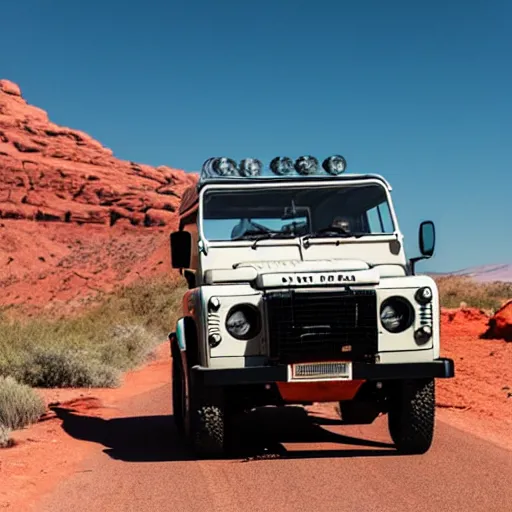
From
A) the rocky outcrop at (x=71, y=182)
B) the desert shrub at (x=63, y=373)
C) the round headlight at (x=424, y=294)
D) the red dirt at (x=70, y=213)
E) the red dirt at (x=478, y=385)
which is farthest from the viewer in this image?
the rocky outcrop at (x=71, y=182)

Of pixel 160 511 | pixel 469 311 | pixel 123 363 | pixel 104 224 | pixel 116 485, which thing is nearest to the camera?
pixel 160 511

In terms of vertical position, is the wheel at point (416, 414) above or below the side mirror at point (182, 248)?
below

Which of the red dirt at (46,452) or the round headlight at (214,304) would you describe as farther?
the round headlight at (214,304)

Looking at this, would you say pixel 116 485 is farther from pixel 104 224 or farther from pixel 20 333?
pixel 104 224

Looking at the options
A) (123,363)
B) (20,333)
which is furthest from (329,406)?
(20,333)

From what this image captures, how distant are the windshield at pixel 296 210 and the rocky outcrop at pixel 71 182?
70.6 meters

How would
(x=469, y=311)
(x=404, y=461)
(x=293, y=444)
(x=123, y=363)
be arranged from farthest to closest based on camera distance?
(x=469, y=311)
(x=123, y=363)
(x=293, y=444)
(x=404, y=461)

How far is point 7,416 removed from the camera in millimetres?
9406

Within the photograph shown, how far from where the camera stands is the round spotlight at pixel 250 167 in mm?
8008

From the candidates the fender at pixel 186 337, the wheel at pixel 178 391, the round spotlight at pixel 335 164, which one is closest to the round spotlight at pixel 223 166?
the round spotlight at pixel 335 164

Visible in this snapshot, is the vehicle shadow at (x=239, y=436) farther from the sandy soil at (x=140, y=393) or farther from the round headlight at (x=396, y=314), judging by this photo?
the round headlight at (x=396, y=314)

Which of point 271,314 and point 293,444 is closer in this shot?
point 271,314

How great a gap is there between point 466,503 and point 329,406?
16.9ft

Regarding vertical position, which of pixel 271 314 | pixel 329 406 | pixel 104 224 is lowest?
pixel 329 406
